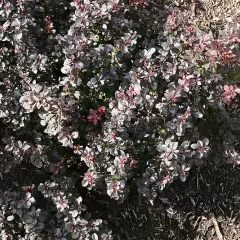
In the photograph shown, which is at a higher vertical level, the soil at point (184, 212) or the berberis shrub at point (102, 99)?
the berberis shrub at point (102, 99)

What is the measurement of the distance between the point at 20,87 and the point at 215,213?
6.61ft

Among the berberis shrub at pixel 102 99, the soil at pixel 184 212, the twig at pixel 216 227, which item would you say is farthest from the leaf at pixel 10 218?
the twig at pixel 216 227

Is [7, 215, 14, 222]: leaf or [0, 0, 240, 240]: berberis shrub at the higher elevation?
[0, 0, 240, 240]: berberis shrub

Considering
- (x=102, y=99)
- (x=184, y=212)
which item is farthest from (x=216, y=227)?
(x=102, y=99)

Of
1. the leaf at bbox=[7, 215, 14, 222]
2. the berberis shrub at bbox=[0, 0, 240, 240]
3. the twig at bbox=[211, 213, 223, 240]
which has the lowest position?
the twig at bbox=[211, 213, 223, 240]

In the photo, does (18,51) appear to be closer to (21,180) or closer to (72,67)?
(72,67)

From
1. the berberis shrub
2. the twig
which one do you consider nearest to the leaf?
the berberis shrub

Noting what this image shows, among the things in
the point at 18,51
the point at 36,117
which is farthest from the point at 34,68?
the point at 36,117

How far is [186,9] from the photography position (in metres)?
4.38

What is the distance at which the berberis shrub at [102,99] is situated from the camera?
9.57ft

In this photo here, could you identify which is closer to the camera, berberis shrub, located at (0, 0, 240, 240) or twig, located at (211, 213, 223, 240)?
berberis shrub, located at (0, 0, 240, 240)

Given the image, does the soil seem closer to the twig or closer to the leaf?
the twig

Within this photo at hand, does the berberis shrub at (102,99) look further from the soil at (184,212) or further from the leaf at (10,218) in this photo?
the soil at (184,212)

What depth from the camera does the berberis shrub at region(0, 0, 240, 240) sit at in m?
2.92
